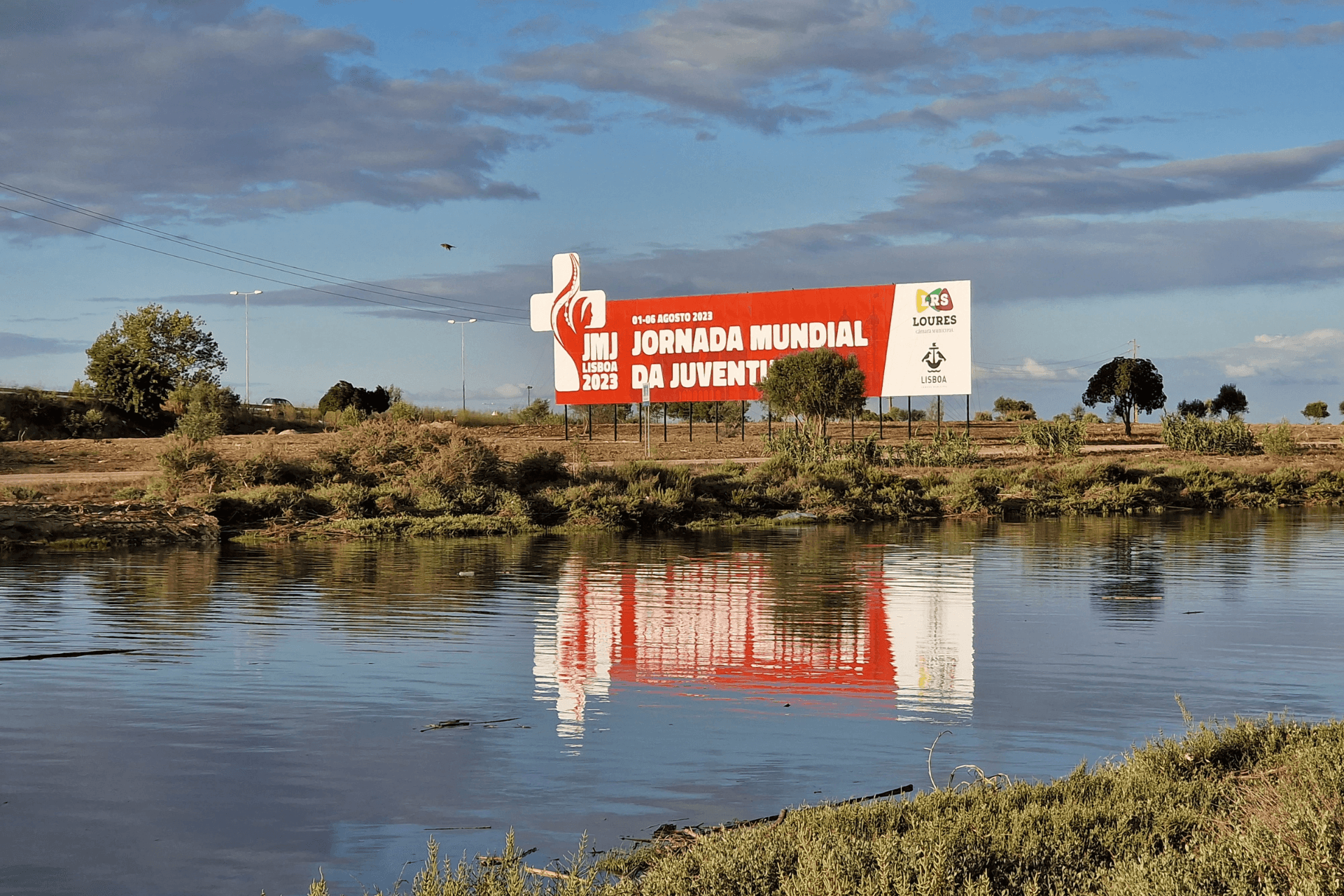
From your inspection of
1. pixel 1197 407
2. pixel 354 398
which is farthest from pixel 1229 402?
pixel 354 398

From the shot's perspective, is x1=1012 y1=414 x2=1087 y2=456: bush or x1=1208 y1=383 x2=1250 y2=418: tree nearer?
x1=1012 y1=414 x2=1087 y2=456: bush

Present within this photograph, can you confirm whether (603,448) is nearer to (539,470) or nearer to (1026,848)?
(539,470)

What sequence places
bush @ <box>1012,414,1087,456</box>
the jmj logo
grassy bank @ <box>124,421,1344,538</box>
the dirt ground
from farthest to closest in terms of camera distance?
the jmj logo < bush @ <box>1012,414,1087,456</box> < the dirt ground < grassy bank @ <box>124,421,1344,538</box>

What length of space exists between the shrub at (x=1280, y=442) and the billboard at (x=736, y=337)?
38.9 ft

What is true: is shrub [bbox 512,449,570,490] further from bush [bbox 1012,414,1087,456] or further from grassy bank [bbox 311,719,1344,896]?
grassy bank [bbox 311,719,1344,896]

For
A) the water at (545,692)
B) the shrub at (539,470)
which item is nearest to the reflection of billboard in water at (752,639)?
the water at (545,692)

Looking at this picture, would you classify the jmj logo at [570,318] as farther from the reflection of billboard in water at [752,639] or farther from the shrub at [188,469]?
the reflection of billboard in water at [752,639]

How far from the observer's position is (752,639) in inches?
591

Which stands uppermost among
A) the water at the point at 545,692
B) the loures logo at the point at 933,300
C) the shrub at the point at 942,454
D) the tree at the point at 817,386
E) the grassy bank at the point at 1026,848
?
the loures logo at the point at 933,300

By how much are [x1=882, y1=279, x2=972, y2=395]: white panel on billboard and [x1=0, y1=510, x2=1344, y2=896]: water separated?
95.8 feet

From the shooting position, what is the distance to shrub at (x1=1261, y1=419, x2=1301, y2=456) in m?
50.6

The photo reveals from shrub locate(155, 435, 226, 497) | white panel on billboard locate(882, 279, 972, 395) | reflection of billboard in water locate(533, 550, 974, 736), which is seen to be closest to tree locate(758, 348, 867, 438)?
white panel on billboard locate(882, 279, 972, 395)

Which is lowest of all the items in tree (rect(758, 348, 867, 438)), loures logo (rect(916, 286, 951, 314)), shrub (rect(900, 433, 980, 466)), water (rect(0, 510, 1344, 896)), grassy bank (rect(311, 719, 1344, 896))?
water (rect(0, 510, 1344, 896))

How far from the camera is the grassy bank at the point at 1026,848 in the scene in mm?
5910
